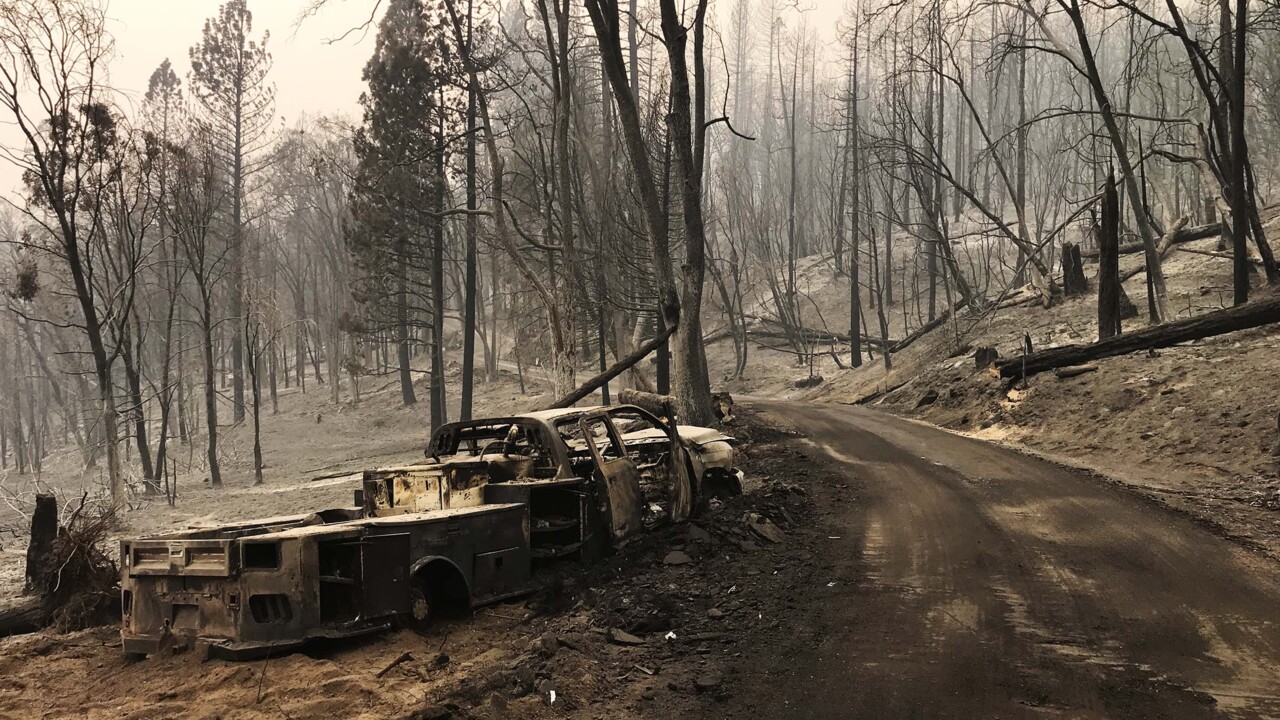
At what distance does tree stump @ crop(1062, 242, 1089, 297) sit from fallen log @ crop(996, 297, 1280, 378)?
7.44 metres

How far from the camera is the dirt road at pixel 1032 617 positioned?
3770 millimetres

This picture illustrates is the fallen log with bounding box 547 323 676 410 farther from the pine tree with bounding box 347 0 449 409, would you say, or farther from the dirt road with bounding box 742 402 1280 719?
the pine tree with bounding box 347 0 449 409

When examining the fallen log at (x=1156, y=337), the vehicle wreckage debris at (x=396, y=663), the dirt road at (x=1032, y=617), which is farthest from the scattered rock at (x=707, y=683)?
the fallen log at (x=1156, y=337)

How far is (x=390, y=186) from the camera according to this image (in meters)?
26.1

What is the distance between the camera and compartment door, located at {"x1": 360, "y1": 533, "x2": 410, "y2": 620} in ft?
15.0

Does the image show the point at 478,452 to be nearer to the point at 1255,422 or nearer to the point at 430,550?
the point at 430,550

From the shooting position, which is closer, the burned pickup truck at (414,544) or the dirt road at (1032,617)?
the dirt road at (1032,617)

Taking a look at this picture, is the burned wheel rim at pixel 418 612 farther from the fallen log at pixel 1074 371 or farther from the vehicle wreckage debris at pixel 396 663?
the fallen log at pixel 1074 371

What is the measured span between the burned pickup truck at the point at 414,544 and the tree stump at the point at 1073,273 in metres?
17.3

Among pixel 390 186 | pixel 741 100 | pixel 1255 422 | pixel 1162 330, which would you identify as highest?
pixel 741 100

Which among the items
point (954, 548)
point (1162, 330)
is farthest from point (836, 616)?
point (1162, 330)

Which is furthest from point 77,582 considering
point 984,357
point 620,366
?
point 984,357

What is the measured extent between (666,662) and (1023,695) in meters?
1.94

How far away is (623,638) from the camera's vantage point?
193 inches
